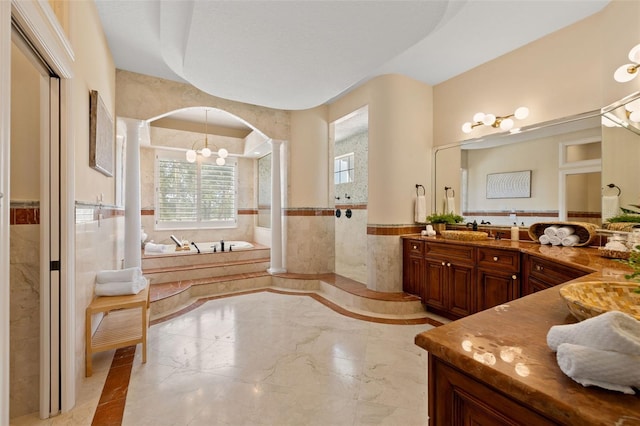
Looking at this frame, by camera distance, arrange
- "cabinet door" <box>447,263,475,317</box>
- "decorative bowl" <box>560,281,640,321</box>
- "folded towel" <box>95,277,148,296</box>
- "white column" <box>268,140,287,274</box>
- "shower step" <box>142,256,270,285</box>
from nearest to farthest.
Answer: "decorative bowl" <box>560,281,640,321</box>
"folded towel" <box>95,277,148,296</box>
"cabinet door" <box>447,263,475,317</box>
"shower step" <box>142,256,270,285</box>
"white column" <box>268,140,287,274</box>

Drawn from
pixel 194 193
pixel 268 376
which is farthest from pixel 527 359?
pixel 194 193

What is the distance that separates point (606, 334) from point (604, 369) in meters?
0.07

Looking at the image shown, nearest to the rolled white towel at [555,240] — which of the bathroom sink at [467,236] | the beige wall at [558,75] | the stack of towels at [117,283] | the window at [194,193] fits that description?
the bathroom sink at [467,236]

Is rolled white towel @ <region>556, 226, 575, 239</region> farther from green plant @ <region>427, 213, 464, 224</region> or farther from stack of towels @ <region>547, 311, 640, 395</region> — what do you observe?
stack of towels @ <region>547, 311, 640, 395</region>

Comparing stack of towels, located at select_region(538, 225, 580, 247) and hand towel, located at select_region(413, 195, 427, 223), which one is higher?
hand towel, located at select_region(413, 195, 427, 223)

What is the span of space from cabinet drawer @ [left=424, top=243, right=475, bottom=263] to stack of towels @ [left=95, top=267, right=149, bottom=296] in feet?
9.77

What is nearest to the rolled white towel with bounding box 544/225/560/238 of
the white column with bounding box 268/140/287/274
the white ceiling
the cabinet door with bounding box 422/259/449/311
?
the cabinet door with bounding box 422/259/449/311

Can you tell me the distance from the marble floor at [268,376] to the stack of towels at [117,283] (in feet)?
1.79

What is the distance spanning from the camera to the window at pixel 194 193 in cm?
592

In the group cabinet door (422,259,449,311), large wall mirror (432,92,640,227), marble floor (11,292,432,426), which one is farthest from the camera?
cabinet door (422,259,449,311)

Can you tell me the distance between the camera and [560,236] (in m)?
2.48

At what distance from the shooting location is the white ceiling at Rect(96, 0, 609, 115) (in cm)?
207

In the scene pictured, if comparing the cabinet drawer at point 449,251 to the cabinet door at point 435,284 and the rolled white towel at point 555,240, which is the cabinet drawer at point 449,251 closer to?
the cabinet door at point 435,284

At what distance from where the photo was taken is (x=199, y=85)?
127 inches
